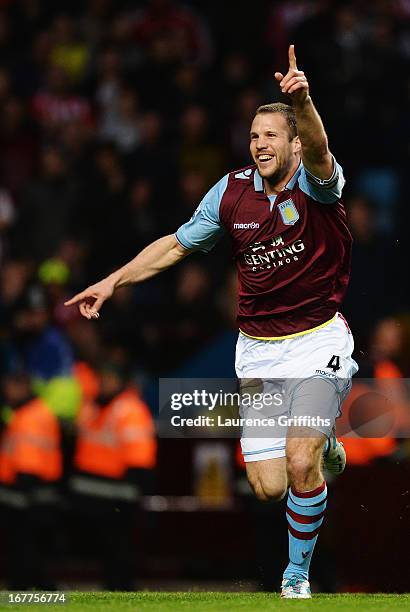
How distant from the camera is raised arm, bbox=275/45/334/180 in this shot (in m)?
7.42

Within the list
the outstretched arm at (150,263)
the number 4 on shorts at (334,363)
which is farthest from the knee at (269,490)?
the outstretched arm at (150,263)

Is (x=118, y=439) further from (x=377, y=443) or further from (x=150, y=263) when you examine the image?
(x=150, y=263)

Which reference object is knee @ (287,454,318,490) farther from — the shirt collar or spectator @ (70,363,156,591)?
spectator @ (70,363,156,591)

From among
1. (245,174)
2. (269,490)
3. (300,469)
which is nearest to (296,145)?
(245,174)

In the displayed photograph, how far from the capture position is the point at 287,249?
821cm

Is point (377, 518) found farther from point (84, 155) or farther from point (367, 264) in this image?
point (84, 155)

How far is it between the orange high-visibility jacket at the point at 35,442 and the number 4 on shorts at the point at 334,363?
4.25 metres

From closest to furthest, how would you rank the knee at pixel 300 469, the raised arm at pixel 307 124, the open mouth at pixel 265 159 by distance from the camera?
the raised arm at pixel 307 124 < the knee at pixel 300 469 < the open mouth at pixel 265 159

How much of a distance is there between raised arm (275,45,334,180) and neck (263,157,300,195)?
1.30 ft

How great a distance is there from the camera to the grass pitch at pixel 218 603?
749 cm

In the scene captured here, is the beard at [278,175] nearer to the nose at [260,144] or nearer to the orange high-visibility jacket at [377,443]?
the nose at [260,144]

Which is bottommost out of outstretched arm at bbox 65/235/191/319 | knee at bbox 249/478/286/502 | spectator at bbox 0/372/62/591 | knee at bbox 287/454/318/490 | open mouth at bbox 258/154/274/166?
spectator at bbox 0/372/62/591

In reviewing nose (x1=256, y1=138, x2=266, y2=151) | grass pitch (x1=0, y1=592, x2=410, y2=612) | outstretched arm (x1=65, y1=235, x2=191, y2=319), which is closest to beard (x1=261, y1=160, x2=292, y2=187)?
nose (x1=256, y1=138, x2=266, y2=151)

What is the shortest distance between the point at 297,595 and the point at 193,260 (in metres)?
5.97
